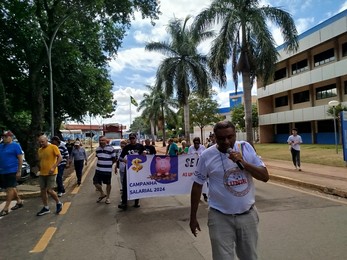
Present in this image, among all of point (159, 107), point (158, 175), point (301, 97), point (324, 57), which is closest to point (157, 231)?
point (158, 175)

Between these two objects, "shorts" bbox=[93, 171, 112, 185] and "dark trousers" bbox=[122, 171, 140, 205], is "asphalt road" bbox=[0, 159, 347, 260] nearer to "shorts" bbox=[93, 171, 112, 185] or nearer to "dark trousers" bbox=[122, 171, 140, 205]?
"dark trousers" bbox=[122, 171, 140, 205]

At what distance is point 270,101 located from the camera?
46.4 meters

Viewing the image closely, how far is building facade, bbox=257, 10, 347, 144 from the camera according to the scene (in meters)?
31.6

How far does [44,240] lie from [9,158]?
3.27m

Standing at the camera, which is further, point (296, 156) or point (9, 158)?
point (296, 156)

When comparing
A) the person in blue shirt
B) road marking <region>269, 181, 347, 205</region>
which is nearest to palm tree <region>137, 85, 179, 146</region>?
road marking <region>269, 181, 347, 205</region>

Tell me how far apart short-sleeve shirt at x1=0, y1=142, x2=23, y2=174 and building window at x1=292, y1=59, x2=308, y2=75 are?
34.4 meters

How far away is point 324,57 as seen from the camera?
34.6 metres

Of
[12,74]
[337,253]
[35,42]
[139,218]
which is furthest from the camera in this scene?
[12,74]

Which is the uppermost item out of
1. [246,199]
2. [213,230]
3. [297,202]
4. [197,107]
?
[197,107]

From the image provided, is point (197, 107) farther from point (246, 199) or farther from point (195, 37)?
point (246, 199)

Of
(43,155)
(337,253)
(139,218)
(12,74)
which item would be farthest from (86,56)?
(337,253)

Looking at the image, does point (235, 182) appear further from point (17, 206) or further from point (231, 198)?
point (17, 206)

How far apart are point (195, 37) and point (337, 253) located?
18482 mm
